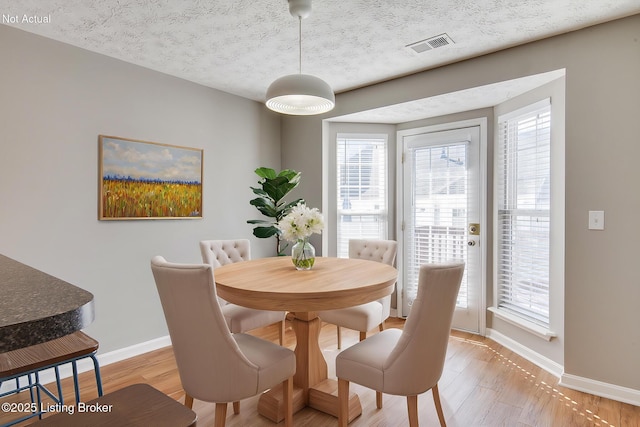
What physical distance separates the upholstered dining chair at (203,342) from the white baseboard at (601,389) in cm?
220

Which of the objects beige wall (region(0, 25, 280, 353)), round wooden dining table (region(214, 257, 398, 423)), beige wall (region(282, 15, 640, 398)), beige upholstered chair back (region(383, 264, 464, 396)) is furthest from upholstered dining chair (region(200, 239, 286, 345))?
beige wall (region(282, 15, 640, 398))

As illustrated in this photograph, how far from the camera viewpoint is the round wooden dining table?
1699 mm

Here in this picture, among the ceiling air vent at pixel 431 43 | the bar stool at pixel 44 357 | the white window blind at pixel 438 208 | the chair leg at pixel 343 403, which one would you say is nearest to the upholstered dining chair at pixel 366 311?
the chair leg at pixel 343 403

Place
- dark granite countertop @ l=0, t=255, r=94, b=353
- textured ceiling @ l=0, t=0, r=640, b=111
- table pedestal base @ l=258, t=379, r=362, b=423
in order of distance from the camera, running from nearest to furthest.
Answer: dark granite countertop @ l=0, t=255, r=94, b=353 < table pedestal base @ l=258, t=379, r=362, b=423 < textured ceiling @ l=0, t=0, r=640, b=111

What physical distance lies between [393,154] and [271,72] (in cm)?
167

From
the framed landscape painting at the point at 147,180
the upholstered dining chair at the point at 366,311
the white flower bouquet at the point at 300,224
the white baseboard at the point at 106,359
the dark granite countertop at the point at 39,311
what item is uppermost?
the framed landscape painting at the point at 147,180

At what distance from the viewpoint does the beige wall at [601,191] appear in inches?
88.7

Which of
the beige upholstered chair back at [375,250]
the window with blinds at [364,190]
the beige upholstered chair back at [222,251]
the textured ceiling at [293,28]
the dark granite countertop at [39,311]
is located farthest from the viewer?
the window with blinds at [364,190]

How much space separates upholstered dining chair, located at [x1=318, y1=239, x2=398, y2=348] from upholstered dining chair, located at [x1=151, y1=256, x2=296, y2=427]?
0.84 m

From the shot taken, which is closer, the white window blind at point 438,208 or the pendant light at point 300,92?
the pendant light at point 300,92

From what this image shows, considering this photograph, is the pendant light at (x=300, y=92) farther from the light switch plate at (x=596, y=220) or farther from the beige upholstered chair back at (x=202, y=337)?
the light switch plate at (x=596, y=220)

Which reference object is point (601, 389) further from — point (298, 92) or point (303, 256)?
point (298, 92)

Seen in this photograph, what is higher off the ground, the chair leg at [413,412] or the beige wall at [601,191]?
the beige wall at [601,191]

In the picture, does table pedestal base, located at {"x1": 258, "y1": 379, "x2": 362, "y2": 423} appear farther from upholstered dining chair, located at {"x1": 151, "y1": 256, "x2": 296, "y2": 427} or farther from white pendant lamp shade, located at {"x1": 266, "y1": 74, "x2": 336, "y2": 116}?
white pendant lamp shade, located at {"x1": 266, "y1": 74, "x2": 336, "y2": 116}
